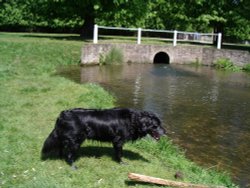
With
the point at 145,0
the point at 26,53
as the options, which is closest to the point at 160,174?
the point at 26,53

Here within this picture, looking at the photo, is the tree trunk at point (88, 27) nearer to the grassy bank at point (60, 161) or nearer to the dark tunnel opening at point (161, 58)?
the dark tunnel opening at point (161, 58)

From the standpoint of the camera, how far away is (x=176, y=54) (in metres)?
28.8

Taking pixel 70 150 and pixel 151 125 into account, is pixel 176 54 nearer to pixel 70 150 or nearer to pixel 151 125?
pixel 151 125

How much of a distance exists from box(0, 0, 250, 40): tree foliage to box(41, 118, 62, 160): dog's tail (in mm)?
22863

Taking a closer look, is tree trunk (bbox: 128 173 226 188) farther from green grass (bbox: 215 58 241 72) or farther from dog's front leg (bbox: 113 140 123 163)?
green grass (bbox: 215 58 241 72)

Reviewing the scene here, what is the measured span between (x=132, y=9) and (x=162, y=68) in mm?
7600

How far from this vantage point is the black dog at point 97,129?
7480 millimetres

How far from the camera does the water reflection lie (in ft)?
32.0

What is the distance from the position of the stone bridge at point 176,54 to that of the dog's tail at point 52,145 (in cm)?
1733

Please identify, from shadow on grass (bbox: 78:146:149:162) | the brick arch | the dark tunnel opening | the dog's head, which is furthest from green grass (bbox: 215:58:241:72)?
the dog's head

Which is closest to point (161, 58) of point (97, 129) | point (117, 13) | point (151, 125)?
point (117, 13)

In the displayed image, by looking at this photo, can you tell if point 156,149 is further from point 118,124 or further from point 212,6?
point 212,6

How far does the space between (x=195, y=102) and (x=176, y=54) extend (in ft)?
44.7

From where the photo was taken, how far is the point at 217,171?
332 inches
